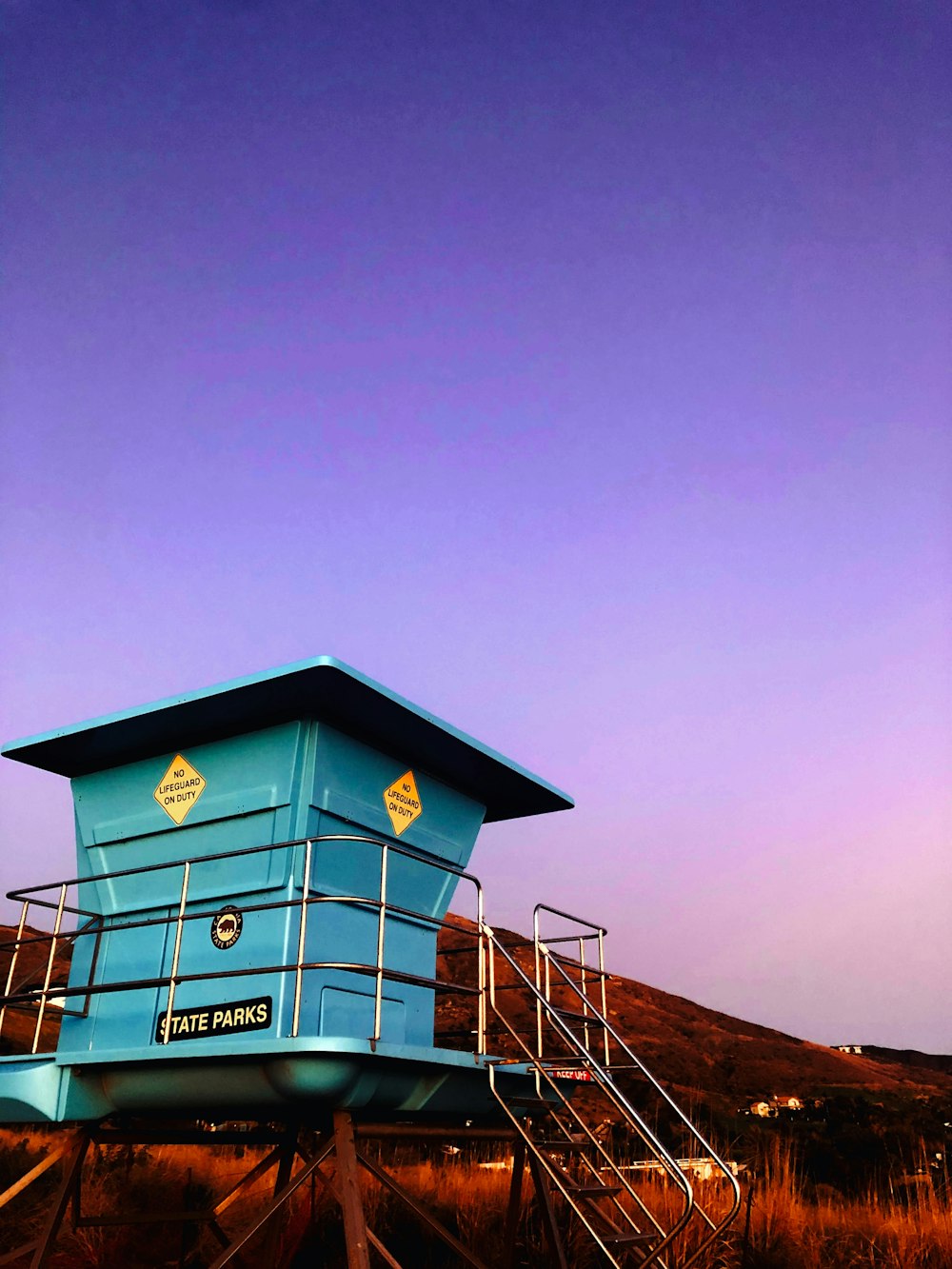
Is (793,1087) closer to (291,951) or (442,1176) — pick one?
(442,1176)

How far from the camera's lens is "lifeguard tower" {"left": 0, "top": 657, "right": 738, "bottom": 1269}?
784 cm

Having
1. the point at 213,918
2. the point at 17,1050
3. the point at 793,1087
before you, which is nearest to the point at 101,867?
the point at 213,918

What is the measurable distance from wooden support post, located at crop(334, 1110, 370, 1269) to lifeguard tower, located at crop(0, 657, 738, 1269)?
0.02 metres

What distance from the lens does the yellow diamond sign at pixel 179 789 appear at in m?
9.82

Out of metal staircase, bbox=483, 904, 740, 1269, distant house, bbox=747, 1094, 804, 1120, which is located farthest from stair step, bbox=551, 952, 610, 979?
distant house, bbox=747, 1094, 804, 1120

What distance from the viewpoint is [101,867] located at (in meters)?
10.4

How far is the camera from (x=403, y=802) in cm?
1013

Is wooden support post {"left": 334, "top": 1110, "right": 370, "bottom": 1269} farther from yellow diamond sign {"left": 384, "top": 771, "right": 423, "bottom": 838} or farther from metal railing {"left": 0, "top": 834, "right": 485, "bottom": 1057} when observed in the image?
yellow diamond sign {"left": 384, "top": 771, "right": 423, "bottom": 838}

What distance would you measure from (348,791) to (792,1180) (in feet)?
28.7

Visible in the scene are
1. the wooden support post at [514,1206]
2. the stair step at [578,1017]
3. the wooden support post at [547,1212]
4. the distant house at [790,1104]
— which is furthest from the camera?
the distant house at [790,1104]

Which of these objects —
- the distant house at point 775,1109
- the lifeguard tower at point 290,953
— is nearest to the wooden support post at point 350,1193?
the lifeguard tower at point 290,953

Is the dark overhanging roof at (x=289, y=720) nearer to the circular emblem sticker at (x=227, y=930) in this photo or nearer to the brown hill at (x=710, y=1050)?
the circular emblem sticker at (x=227, y=930)

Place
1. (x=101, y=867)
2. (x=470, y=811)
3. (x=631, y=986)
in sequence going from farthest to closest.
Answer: (x=631, y=986) < (x=470, y=811) < (x=101, y=867)

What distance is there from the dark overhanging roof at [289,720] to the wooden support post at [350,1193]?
317cm
